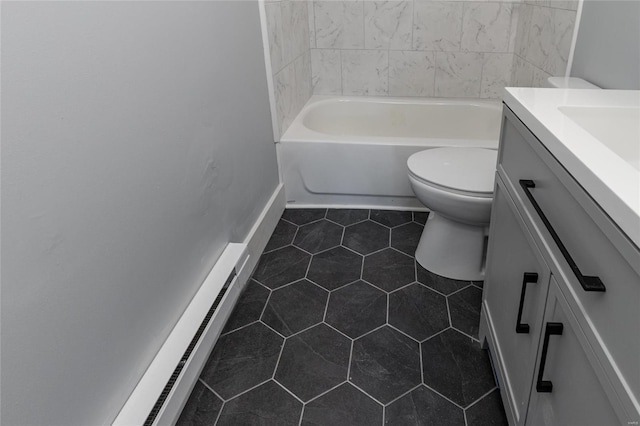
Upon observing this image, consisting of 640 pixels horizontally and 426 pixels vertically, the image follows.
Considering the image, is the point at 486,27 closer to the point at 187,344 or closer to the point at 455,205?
the point at 455,205

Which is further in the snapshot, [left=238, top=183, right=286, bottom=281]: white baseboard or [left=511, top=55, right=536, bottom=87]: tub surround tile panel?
[left=511, top=55, right=536, bottom=87]: tub surround tile panel

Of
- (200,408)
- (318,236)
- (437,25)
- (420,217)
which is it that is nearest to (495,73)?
(437,25)

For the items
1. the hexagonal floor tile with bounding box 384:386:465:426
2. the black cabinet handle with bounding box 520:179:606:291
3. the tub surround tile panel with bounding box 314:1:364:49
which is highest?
the tub surround tile panel with bounding box 314:1:364:49

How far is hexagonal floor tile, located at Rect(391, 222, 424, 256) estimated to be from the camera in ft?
6.59

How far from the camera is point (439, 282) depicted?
1775mm

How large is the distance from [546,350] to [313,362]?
2.55ft

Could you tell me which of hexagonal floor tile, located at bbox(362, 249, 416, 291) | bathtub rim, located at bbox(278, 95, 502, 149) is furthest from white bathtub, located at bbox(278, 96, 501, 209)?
hexagonal floor tile, located at bbox(362, 249, 416, 291)

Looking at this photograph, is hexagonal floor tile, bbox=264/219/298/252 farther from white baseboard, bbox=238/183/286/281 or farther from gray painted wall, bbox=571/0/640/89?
gray painted wall, bbox=571/0/640/89

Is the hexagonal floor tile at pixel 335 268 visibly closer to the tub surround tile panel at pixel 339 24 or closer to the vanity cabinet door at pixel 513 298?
the vanity cabinet door at pixel 513 298

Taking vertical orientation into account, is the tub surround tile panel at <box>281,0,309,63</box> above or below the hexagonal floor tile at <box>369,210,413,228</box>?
above

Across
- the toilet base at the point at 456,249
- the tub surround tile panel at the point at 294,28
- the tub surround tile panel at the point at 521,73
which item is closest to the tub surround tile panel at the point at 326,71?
the tub surround tile panel at the point at 294,28

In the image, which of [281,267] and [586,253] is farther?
[281,267]

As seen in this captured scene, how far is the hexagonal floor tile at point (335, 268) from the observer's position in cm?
180

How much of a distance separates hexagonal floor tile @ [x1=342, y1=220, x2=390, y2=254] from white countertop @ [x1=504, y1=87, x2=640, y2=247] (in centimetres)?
105
